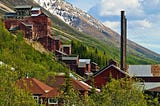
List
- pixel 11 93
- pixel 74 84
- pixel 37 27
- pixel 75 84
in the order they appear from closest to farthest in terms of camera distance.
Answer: pixel 11 93, pixel 74 84, pixel 75 84, pixel 37 27

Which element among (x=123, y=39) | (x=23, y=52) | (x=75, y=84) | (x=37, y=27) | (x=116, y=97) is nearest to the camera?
(x=116, y=97)

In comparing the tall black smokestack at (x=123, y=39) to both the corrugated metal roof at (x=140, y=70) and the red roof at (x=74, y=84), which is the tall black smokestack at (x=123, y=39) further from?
the red roof at (x=74, y=84)

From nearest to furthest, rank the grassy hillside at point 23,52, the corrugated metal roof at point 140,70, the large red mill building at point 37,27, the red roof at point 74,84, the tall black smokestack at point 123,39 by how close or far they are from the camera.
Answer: the red roof at point 74,84 < the tall black smokestack at point 123,39 < the corrugated metal roof at point 140,70 < the grassy hillside at point 23,52 < the large red mill building at point 37,27

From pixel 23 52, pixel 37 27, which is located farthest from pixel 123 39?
A: pixel 37 27

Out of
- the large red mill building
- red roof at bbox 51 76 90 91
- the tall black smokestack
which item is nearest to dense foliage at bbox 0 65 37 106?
red roof at bbox 51 76 90 91

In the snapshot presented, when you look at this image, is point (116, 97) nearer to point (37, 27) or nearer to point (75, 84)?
point (75, 84)

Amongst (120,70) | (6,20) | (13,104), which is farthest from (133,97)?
(6,20)

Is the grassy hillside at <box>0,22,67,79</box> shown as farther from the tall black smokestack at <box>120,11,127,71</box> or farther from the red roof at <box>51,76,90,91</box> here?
the red roof at <box>51,76,90,91</box>

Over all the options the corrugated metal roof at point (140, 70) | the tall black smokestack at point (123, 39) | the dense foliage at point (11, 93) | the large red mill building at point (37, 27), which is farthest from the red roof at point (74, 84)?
the large red mill building at point (37, 27)

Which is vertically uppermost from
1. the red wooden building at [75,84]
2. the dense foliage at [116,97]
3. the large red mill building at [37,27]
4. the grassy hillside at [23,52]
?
the large red mill building at [37,27]

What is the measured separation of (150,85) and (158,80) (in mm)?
3763

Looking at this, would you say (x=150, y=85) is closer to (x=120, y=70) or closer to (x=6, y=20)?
(x=120, y=70)

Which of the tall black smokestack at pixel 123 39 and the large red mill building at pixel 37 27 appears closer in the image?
the tall black smokestack at pixel 123 39

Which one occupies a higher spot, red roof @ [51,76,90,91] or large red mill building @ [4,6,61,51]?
large red mill building @ [4,6,61,51]
